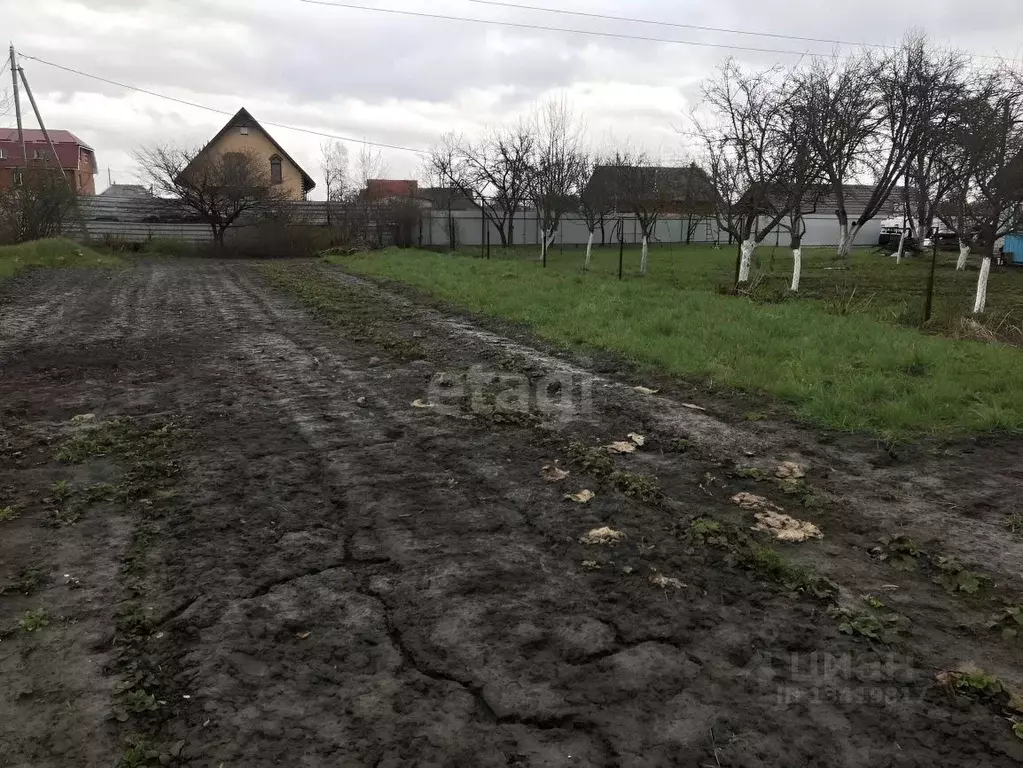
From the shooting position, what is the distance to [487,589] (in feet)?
9.81

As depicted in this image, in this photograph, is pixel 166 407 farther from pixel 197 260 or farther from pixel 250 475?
pixel 197 260

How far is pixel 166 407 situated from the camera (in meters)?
5.72

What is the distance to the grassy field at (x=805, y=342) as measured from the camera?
5.68m

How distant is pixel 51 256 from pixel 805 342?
2227 centimetres

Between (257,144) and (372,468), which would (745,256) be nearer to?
(372,468)

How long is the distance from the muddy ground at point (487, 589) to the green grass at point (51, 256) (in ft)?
57.8

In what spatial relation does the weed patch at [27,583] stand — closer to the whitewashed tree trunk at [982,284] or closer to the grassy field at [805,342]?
the grassy field at [805,342]

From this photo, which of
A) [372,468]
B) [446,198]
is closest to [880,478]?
[372,468]

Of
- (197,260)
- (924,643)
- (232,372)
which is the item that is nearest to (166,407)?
(232,372)

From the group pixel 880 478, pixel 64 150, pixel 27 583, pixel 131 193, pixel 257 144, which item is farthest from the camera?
pixel 64 150

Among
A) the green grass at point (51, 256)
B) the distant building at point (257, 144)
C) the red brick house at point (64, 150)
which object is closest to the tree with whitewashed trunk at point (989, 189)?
the green grass at point (51, 256)

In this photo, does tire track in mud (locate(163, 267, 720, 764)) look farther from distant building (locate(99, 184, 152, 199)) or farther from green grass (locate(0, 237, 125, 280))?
distant building (locate(99, 184, 152, 199))

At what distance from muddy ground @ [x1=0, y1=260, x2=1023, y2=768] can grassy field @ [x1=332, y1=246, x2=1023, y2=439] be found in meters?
0.67

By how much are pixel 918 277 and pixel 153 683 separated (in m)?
22.9
